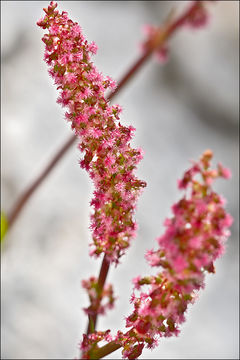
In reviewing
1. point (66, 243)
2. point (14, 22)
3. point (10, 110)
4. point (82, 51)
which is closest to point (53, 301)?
point (66, 243)

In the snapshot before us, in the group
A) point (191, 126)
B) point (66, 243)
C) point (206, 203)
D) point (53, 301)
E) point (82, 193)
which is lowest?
point (206, 203)

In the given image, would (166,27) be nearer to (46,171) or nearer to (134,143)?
(46,171)

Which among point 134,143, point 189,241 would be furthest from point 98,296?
point 134,143

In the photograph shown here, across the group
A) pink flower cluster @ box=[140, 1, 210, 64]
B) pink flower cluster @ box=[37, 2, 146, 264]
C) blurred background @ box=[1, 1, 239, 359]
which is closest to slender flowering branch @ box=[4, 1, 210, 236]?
pink flower cluster @ box=[140, 1, 210, 64]

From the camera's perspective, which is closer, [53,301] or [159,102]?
[53,301]

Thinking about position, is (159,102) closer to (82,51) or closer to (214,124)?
(214,124)

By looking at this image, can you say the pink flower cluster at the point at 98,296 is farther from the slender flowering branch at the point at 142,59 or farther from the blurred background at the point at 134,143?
the blurred background at the point at 134,143

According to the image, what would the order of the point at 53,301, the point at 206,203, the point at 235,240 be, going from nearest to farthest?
the point at 206,203
the point at 53,301
the point at 235,240

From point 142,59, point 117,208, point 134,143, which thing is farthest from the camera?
point 134,143
